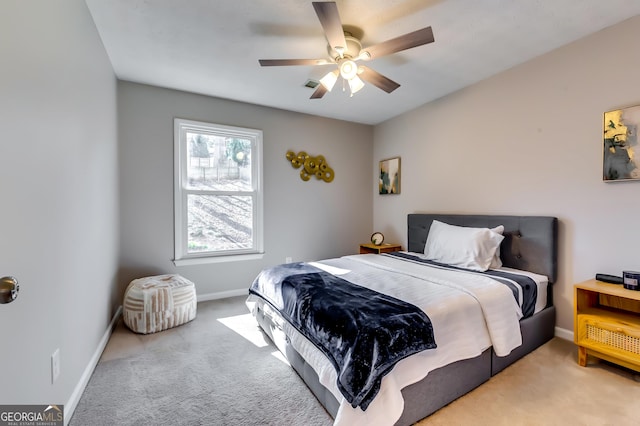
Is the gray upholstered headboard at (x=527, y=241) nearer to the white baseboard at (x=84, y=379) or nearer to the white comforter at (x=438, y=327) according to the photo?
the white comforter at (x=438, y=327)

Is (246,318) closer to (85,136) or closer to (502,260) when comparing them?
(85,136)

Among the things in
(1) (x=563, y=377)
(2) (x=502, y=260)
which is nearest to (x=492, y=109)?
(2) (x=502, y=260)

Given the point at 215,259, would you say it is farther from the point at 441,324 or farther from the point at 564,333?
the point at 564,333

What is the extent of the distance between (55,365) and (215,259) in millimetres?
2241

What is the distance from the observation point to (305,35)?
7.59ft

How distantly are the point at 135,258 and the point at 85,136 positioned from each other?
1.76m

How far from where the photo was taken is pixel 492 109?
3.08 meters

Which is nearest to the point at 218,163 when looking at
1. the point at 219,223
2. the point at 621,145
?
the point at 219,223

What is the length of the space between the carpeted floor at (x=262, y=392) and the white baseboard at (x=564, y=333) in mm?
103

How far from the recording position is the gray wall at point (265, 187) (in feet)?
10.7

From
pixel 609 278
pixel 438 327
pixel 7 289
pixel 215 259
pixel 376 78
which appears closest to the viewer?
pixel 7 289

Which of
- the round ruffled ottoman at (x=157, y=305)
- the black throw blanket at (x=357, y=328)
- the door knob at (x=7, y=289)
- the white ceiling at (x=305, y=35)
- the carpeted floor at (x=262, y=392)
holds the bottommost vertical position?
the carpeted floor at (x=262, y=392)

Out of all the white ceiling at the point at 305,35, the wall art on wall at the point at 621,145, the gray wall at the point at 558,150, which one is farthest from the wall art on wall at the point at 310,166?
the wall art on wall at the point at 621,145

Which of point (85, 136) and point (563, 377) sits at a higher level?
point (85, 136)
